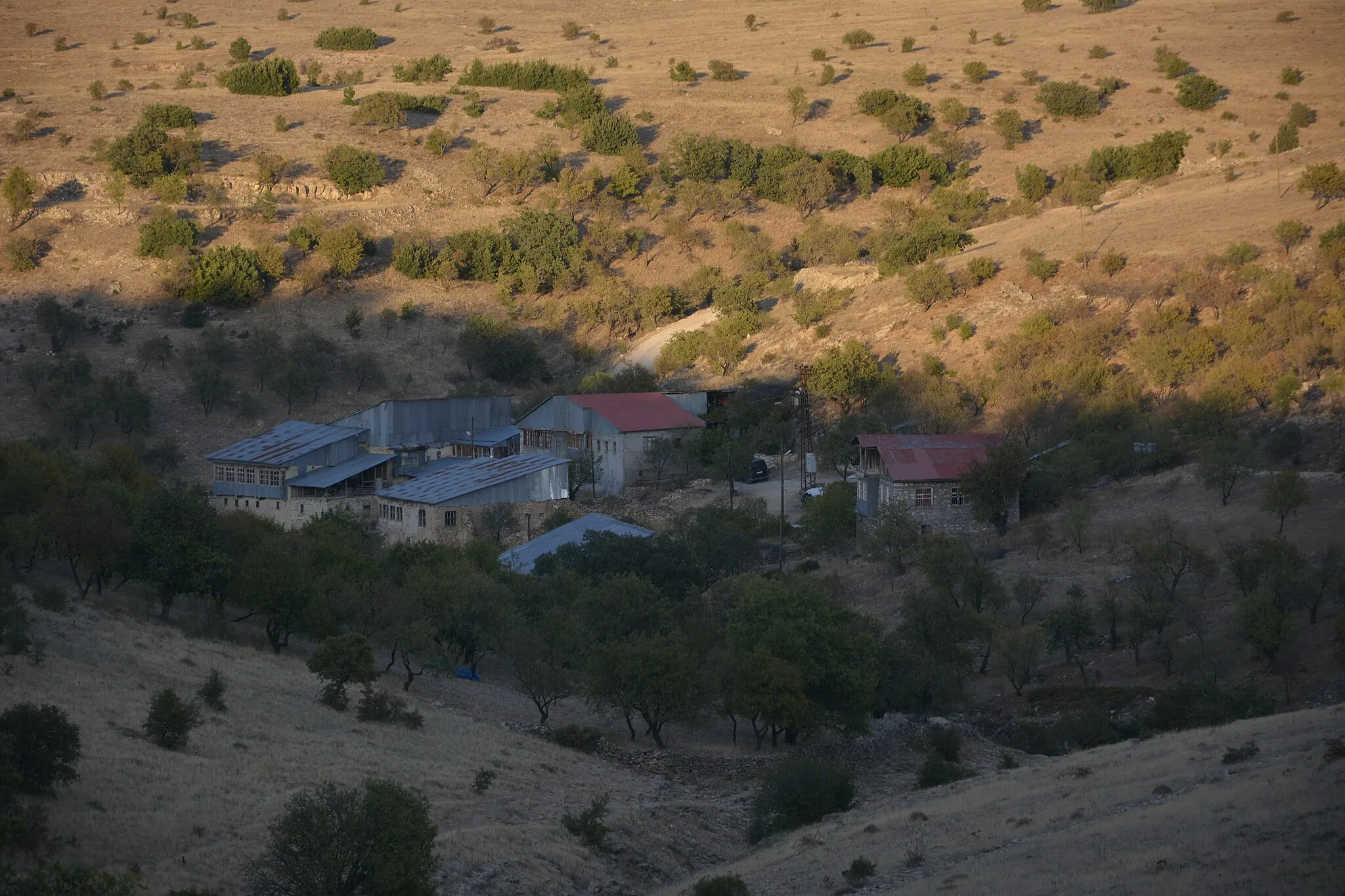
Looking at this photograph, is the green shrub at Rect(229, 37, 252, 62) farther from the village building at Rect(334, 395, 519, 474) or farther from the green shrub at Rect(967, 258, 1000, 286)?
the green shrub at Rect(967, 258, 1000, 286)

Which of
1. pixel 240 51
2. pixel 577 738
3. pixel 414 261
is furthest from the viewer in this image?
pixel 240 51

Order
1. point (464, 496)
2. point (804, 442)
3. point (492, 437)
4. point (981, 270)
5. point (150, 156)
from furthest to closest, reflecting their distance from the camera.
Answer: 1. point (150, 156)
2. point (981, 270)
3. point (492, 437)
4. point (464, 496)
5. point (804, 442)

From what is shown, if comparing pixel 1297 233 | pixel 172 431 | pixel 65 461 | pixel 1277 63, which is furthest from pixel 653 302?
pixel 1277 63

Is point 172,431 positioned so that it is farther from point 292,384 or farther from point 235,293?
point 235,293

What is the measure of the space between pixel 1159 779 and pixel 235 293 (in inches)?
2663

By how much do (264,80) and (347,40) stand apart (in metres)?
19.2

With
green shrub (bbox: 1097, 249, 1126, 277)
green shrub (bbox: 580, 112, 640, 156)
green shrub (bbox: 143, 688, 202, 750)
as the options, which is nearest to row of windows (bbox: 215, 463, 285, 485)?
green shrub (bbox: 143, 688, 202, 750)

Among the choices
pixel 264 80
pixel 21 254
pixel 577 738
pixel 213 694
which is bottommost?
pixel 577 738

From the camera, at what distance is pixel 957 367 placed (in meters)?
65.4

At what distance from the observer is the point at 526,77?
110562mm

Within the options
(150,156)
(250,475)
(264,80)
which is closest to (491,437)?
(250,475)

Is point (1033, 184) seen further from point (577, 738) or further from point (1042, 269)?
point (577, 738)

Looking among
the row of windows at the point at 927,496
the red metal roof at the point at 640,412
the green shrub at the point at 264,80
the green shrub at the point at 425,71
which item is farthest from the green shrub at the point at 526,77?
the row of windows at the point at 927,496

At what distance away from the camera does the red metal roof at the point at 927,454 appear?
165ft
